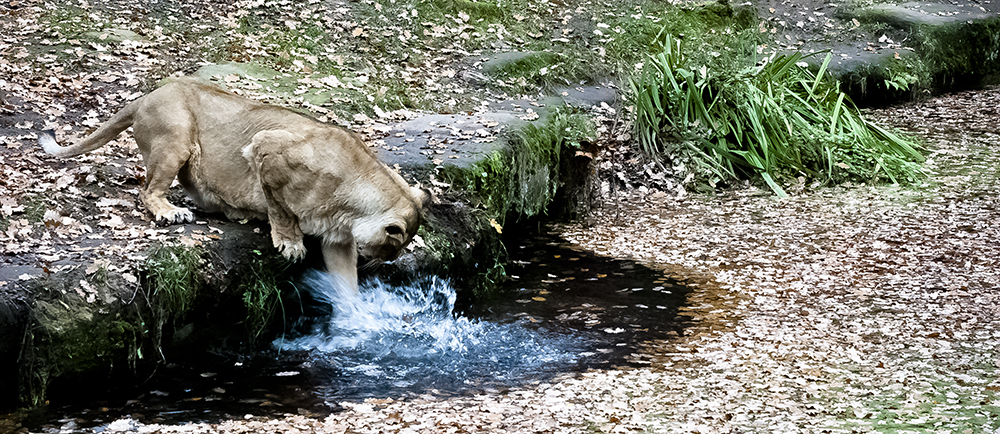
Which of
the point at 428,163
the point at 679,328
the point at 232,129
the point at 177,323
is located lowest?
the point at 679,328

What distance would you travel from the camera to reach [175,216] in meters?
6.44

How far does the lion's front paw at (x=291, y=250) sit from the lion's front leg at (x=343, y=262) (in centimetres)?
22

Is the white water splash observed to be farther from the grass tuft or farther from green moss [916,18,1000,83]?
green moss [916,18,1000,83]

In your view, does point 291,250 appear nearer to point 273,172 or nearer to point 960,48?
point 273,172

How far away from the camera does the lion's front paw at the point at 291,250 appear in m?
6.37

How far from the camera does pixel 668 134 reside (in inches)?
441

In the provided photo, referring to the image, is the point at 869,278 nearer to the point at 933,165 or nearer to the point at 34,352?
the point at 933,165

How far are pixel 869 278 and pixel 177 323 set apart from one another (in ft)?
18.1

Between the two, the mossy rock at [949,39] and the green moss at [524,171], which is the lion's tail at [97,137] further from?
the mossy rock at [949,39]

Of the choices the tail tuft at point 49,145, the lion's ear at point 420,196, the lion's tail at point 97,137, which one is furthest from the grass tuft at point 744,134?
the tail tuft at point 49,145

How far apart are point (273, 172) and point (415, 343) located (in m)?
1.59

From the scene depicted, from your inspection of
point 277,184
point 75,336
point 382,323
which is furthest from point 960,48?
point 75,336

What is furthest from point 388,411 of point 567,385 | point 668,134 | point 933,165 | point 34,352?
point 933,165

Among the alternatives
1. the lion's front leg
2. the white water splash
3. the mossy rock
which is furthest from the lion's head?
the mossy rock
